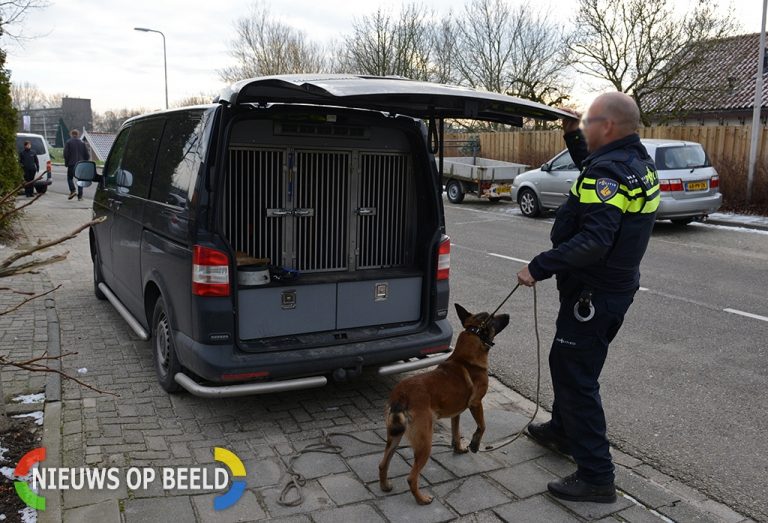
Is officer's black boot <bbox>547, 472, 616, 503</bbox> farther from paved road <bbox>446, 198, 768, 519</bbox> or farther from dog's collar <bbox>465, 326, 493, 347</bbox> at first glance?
dog's collar <bbox>465, 326, 493, 347</bbox>

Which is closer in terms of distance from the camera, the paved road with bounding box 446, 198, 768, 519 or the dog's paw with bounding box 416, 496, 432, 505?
the dog's paw with bounding box 416, 496, 432, 505

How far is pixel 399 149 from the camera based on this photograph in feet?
15.6

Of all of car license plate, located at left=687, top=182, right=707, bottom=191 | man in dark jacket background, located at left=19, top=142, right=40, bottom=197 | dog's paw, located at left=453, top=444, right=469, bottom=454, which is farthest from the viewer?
man in dark jacket background, located at left=19, top=142, right=40, bottom=197

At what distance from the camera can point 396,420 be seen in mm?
3215

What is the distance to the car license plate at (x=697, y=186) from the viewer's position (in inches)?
518

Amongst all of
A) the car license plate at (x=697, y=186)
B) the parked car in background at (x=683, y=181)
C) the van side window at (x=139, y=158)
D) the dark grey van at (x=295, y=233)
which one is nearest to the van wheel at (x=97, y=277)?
the van side window at (x=139, y=158)

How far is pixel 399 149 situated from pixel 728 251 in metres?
9.10

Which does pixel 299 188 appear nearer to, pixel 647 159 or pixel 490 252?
pixel 647 159

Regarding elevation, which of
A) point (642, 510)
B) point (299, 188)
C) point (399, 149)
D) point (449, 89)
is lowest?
point (642, 510)

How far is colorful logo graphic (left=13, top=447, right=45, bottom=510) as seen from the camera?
10.2 feet

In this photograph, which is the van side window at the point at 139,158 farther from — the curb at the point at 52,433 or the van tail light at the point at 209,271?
the curb at the point at 52,433

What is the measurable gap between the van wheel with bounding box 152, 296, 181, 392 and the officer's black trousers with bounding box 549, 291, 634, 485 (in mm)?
2623

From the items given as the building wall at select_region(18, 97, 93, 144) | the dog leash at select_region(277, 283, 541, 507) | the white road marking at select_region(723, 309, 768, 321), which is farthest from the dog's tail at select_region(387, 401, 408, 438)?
the building wall at select_region(18, 97, 93, 144)

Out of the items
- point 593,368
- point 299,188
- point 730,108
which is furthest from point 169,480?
point 730,108
